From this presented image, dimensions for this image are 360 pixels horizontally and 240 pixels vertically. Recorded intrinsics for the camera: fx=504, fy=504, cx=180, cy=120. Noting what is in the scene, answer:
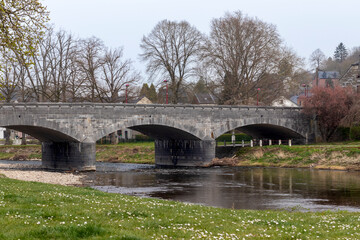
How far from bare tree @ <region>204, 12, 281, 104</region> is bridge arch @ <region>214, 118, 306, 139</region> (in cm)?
510

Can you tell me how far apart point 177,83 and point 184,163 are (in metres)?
18.3

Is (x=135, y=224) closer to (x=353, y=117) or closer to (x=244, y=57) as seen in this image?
(x=353, y=117)

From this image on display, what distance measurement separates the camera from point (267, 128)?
62.1 meters

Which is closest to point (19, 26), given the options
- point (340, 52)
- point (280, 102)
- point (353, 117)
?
point (353, 117)

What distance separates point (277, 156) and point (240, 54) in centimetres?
2123

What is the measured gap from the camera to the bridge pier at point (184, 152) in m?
52.7

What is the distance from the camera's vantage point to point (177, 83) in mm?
69875

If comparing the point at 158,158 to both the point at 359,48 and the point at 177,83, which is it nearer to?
the point at 177,83

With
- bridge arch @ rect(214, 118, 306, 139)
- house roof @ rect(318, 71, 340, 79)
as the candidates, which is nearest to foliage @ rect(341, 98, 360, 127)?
bridge arch @ rect(214, 118, 306, 139)

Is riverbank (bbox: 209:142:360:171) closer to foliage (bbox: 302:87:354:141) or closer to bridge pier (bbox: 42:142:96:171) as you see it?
foliage (bbox: 302:87:354:141)

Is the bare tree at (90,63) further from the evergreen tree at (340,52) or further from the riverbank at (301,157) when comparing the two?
the evergreen tree at (340,52)

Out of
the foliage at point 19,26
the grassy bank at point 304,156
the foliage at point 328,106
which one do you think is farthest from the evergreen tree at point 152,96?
the foliage at point 19,26


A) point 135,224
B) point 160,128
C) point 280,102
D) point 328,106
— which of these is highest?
point 280,102

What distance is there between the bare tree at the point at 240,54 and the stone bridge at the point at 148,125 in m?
7.83
